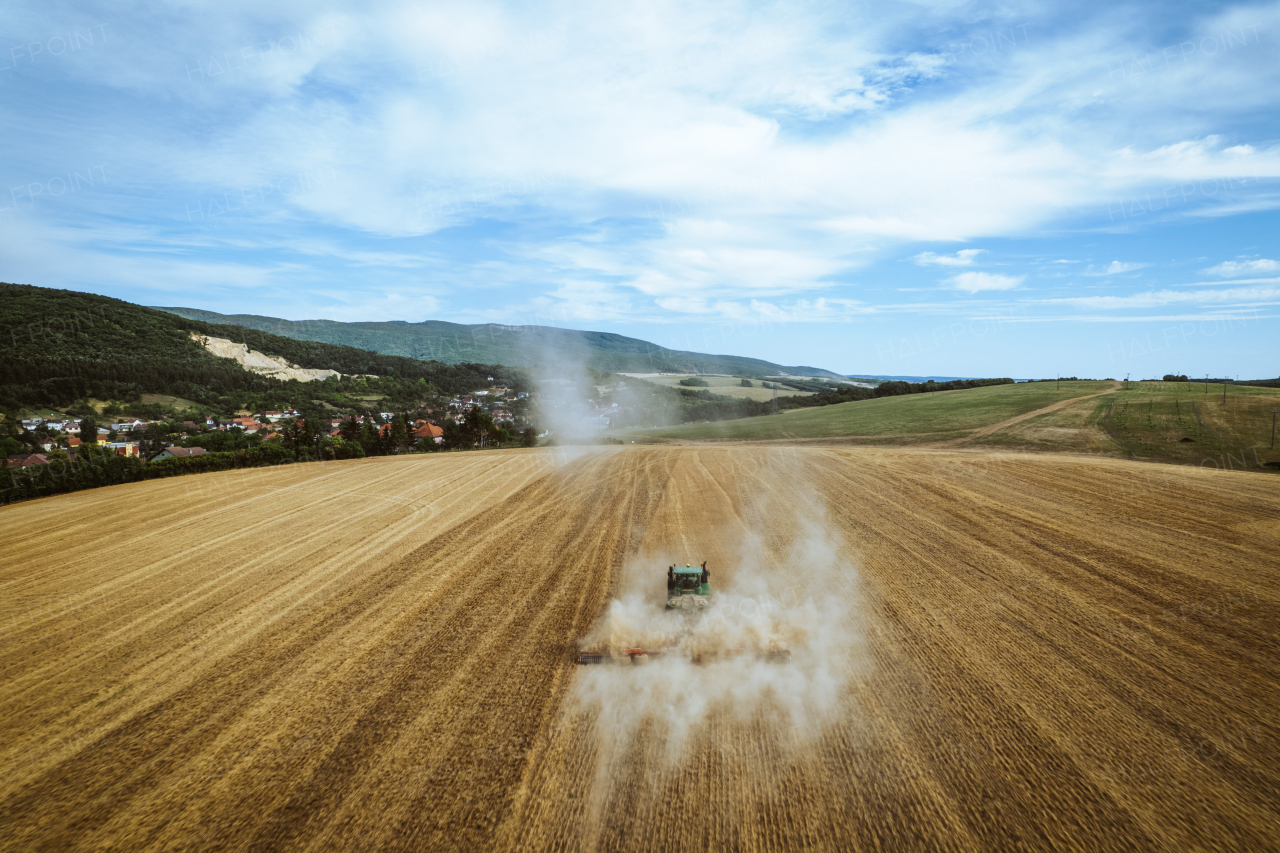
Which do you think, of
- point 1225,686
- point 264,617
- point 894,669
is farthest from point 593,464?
point 1225,686

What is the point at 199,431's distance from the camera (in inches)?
2192

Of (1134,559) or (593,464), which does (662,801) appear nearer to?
(1134,559)

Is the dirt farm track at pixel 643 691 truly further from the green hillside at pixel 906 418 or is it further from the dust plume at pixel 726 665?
the green hillside at pixel 906 418

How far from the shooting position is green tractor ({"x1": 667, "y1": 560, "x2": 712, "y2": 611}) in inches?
416

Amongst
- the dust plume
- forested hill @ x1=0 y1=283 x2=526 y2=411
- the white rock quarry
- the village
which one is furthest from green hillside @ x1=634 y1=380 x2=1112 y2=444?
the white rock quarry

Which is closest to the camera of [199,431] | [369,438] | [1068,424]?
[1068,424]

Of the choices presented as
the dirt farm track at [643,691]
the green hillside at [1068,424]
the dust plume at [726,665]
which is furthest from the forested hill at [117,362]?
the dust plume at [726,665]

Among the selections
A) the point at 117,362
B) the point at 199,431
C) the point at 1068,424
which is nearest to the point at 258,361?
the point at 117,362

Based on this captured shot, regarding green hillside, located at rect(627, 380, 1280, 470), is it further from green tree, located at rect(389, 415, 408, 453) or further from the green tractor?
the green tractor

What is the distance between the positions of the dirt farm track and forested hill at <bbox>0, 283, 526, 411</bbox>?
73.9 meters

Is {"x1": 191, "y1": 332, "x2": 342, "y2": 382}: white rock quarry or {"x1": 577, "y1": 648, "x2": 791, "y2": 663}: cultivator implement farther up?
{"x1": 191, "y1": 332, "x2": 342, "y2": 382}: white rock quarry

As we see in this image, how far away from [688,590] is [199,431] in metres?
67.0

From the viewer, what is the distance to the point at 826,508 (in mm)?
19734

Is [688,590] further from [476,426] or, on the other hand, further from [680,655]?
[476,426]
